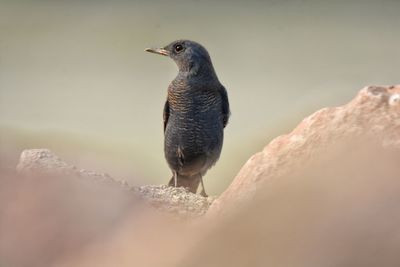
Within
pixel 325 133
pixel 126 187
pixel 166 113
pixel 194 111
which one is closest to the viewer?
pixel 325 133

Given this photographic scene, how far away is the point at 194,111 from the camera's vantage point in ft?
20.1

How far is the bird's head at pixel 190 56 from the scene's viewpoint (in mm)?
6148

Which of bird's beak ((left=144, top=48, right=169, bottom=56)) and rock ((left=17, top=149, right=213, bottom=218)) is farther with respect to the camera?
bird's beak ((left=144, top=48, right=169, bottom=56))

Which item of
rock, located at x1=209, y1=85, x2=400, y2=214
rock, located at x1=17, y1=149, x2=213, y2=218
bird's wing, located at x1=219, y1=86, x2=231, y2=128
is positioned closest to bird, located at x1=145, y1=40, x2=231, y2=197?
bird's wing, located at x1=219, y1=86, x2=231, y2=128

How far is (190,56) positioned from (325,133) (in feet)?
9.59

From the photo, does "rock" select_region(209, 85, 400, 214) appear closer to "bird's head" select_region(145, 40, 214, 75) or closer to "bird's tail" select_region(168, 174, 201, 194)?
"bird's head" select_region(145, 40, 214, 75)

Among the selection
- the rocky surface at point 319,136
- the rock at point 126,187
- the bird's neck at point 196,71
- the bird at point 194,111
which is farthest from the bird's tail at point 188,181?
the rocky surface at point 319,136

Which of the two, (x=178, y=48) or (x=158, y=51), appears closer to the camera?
(x=178, y=48)

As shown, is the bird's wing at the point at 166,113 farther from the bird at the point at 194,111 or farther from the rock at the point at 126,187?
the rock at the point at 126,187

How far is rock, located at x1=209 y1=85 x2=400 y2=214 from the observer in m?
3.17

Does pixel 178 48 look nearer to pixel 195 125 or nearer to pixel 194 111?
pixel 194 111

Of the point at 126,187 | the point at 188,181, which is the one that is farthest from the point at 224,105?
the point at 126,187

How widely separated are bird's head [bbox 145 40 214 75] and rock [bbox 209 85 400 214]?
8.17ft

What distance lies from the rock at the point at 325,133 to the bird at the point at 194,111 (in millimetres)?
2406
